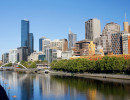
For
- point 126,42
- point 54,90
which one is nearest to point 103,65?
point 54,90

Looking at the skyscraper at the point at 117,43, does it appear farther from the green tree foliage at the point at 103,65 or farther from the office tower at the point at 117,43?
the green tree foliage at the point at 103,65

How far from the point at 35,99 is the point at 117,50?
120 meters

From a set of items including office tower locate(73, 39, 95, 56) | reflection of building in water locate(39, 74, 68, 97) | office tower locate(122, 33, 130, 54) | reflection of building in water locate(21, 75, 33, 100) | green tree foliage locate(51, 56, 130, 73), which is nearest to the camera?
reflection of building in water locate(21, 75, 33, 100)

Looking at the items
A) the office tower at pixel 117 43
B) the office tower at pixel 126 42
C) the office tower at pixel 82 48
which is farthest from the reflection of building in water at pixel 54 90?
the office tower at pixel 82 48

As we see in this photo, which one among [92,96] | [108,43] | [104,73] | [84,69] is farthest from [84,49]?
[92,96]

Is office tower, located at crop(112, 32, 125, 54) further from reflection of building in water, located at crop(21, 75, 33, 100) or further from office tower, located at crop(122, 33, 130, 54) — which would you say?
reflection of building in water, located at crop(21, 75, 33, 100)

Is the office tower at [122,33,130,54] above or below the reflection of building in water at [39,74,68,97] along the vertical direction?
above

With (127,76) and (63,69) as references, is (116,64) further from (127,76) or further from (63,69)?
(63,69)

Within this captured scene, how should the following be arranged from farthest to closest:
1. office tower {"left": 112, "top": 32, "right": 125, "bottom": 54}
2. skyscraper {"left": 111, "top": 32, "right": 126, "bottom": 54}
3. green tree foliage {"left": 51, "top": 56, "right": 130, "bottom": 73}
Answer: office tower {"left": 112, "top": 32, "right": 125, "bottom": 54} < skyscraper {"left": 111, "top": 32, "right": 126, "bottom": 54} < green tree foliage {"left": 51, "top": 56, "right": 130, "bottom": 73}

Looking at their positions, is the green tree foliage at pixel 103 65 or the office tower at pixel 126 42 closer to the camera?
the green tree foliage at pixel 103 65

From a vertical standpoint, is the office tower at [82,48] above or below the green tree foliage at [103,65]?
above

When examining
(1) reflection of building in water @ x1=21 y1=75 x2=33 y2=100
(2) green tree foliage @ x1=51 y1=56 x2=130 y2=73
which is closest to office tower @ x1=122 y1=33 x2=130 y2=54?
(2) green tree foliage @ x1=51 y1=56 x2=130 y2=73

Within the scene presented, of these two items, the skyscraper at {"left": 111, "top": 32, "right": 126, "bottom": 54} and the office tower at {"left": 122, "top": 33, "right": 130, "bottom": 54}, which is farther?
the skyscraper at {"left": 111, "top": 32, "right": 126, "bottom": 54}

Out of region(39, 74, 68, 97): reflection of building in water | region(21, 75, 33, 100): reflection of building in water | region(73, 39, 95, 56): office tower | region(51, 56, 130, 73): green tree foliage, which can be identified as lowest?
region(21, 75, 33, 100): reflection of building in water
